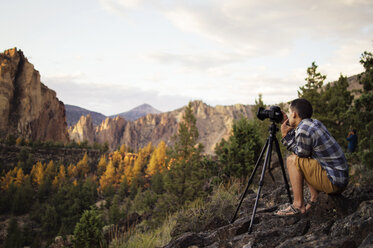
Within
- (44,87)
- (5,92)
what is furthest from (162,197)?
(44,87)

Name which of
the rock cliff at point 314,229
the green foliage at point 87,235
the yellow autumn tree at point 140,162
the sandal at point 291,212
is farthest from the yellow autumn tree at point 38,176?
the sandal at point 291,212

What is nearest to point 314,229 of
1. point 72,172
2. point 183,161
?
point 183,161

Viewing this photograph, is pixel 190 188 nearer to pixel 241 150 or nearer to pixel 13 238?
pixel 241 150

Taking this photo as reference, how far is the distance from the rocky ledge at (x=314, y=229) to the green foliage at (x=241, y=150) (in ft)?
20.9

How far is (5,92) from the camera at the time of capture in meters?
119

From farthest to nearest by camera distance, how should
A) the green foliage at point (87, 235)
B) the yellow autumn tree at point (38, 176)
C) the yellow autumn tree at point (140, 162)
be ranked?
the yellow autumn tree at point (140, 162) → the yellow autumn tree at point (38, 176) → the green foliage at point (87, 235)

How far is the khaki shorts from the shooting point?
10.6ft

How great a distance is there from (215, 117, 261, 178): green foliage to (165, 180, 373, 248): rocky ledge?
6355 millimetres

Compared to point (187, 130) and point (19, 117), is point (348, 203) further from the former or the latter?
point (19, 117)

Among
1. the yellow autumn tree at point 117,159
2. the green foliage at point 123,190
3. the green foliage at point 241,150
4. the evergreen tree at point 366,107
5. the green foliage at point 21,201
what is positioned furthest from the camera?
the yellow autumn tree at point 117,159

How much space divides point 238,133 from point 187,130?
7.42m

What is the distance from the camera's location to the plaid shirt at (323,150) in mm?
3141

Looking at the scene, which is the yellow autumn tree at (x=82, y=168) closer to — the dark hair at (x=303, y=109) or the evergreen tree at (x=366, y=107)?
the evergreen tree at (x=366, y=107)

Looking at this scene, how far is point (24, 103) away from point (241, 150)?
14284cm
